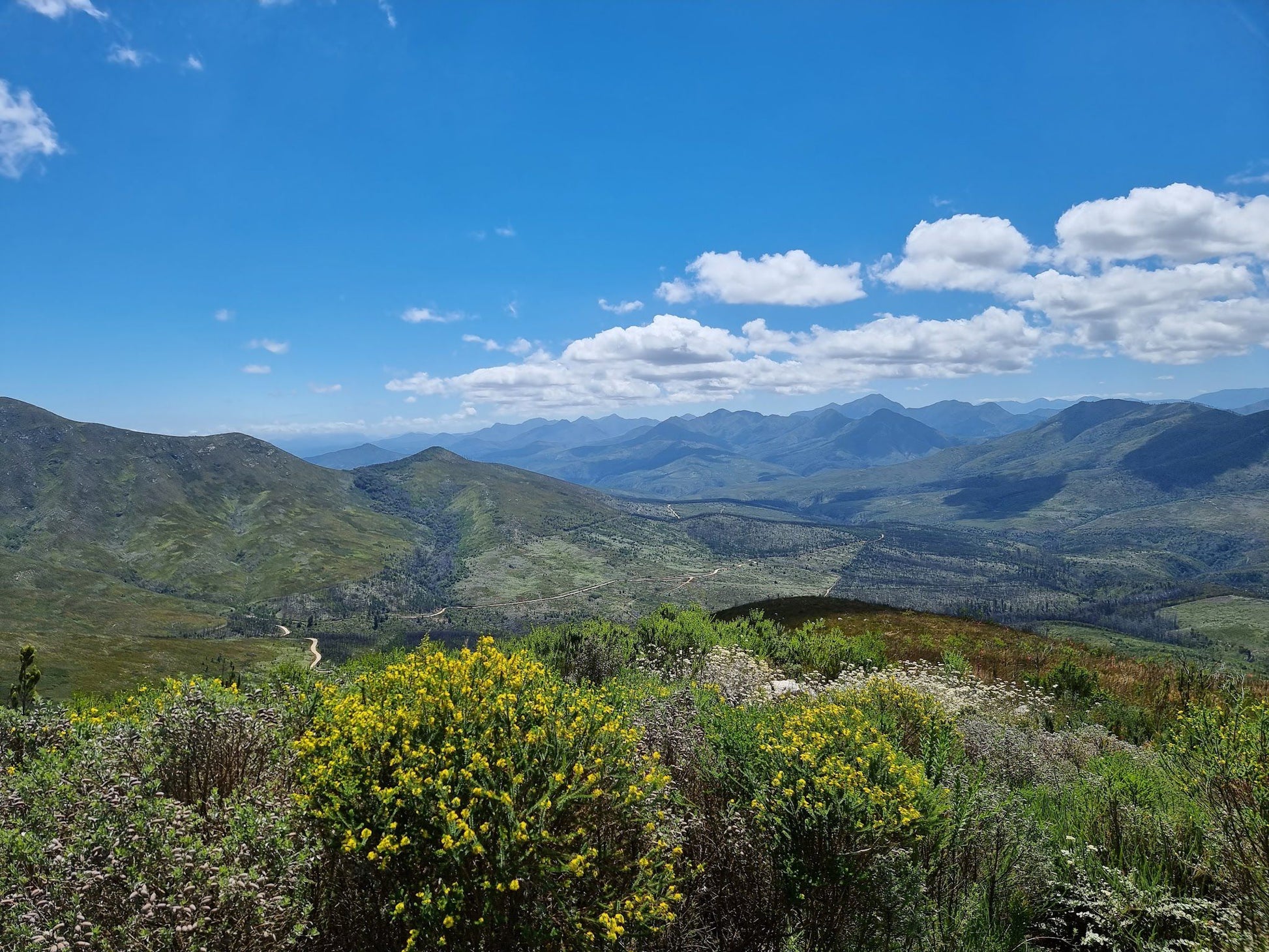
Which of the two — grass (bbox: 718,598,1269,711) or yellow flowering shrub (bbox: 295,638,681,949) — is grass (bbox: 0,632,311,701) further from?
yellow flowering shrub (bbox: 295,638,681,949)

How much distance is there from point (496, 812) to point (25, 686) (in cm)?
2143

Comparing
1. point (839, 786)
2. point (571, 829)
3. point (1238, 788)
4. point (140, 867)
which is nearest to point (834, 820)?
point (839, 786)

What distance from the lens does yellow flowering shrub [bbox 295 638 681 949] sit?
5352mm

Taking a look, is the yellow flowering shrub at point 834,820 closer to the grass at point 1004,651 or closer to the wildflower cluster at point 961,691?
the wildflower cluster at point 961,691

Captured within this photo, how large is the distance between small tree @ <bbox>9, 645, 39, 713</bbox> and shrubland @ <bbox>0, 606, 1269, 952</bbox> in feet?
17.3

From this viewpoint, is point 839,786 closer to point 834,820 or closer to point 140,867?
point 834,820

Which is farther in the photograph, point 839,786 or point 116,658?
point 116,658

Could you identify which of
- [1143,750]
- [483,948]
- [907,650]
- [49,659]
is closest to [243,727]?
[483,948]

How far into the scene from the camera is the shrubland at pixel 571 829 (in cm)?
533

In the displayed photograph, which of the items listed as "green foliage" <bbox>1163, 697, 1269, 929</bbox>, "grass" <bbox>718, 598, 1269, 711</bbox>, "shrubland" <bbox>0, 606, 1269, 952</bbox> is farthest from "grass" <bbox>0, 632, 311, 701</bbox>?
Result: "green foliage" <bbox>1163, 697, 1269, 929</bbox>

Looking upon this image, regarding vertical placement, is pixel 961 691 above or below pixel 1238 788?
below

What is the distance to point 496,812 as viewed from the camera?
18.2 ft

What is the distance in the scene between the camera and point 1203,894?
6.98 meters

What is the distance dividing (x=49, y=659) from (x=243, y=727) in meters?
183
